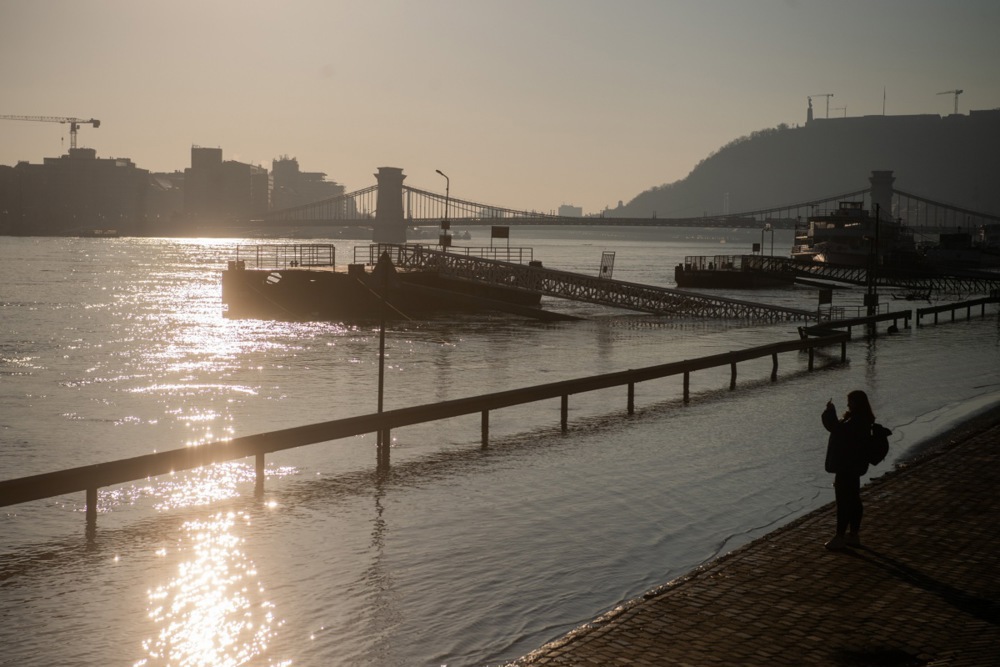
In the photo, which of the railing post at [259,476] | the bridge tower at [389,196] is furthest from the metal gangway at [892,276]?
the railing post at [259,476]

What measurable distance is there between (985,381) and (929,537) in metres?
22.7

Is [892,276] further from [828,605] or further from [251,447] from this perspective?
[828,605]

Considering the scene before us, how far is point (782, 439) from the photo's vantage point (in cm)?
2173

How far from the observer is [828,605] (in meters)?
9.80

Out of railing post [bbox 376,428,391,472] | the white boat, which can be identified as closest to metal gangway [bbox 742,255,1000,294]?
the white boat

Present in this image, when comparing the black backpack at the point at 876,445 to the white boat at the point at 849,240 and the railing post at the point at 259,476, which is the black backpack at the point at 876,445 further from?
the white boat at the point at 849,240

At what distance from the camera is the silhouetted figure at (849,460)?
11.7m

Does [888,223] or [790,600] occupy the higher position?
[888,223]

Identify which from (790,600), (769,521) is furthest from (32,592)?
(769,521)

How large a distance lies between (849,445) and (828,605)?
236 centimetres

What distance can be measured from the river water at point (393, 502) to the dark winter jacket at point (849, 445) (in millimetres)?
2178

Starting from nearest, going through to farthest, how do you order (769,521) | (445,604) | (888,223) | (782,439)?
(445,604) < (769,521) < (782,439) < (888,223)

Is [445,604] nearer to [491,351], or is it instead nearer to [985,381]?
[985,381]

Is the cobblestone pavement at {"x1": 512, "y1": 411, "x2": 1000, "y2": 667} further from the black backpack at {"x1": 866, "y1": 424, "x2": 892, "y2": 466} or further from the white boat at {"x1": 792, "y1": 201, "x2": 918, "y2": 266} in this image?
the white boat at {"x1": 792, "y1": 201, "x2": 918, "y2": 266}
